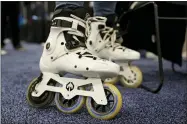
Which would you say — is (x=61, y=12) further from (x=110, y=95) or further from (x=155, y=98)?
(x=155, y=98)

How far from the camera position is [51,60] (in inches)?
24.8

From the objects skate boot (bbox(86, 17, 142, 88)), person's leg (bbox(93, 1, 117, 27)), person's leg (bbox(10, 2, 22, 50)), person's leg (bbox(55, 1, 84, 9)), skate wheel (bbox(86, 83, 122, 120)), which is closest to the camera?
skate wheel (bbox(86, 83, 122, 120))

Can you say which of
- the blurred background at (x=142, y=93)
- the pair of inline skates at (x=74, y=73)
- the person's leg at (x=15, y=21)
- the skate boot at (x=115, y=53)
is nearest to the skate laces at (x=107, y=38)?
the skate boot at (x=115, y=53)

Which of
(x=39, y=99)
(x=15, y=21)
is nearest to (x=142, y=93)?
(x=39, y=99)

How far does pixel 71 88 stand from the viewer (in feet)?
1.95

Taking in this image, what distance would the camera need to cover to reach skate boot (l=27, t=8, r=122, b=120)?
1.84 feet

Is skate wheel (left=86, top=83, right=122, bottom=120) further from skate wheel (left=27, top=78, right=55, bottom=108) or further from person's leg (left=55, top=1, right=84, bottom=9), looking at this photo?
person's leg (left=55, top=1, right=84, bottom=9)

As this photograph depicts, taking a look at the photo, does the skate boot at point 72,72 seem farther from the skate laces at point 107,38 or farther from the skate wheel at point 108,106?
the skate laces at point 107,38

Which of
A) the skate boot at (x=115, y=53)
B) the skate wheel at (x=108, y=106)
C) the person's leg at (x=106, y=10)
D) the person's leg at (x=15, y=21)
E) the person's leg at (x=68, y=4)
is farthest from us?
the person's leg at (x=15, y=21)

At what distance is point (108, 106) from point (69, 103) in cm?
10

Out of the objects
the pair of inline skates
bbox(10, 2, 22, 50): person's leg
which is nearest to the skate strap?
the pair of inline skates

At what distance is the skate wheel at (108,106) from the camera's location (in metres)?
0.54

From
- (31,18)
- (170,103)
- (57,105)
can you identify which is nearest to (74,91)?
(57,105)

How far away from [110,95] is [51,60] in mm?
175
